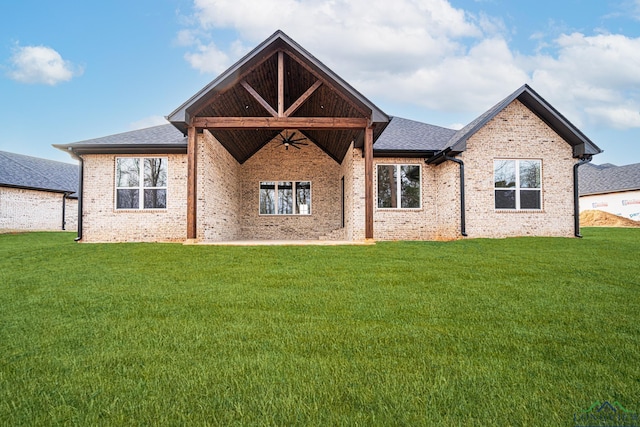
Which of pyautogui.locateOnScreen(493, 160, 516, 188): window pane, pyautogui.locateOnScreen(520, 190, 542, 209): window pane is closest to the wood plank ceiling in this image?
pyautogui.locateOnScreen(493, 160, 516, 188): window pane

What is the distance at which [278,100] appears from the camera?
1090cm

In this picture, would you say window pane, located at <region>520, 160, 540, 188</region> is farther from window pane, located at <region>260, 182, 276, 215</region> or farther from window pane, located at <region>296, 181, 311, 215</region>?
window pane, located at <region>260, 182, 276, 215</region>

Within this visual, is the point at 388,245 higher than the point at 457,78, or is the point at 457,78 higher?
the point at 457,78

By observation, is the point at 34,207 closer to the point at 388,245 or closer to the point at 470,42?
the point at 388,245

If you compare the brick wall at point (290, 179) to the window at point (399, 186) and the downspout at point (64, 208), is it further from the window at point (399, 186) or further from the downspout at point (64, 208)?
the downspout at point (64, 208)

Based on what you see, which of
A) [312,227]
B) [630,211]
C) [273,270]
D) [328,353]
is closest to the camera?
[328,353]

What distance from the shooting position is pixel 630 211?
2747 cm

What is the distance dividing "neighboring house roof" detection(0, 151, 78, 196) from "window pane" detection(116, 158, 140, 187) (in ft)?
37.5

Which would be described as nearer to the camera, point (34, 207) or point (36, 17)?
point (36, 17)

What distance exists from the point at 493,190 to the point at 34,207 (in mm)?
23841

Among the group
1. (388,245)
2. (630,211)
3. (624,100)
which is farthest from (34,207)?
(624,100)

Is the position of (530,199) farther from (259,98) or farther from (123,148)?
(123,148)

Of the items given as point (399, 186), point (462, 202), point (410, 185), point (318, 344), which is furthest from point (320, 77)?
point (318, 344)

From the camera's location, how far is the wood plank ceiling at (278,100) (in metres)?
10.7
